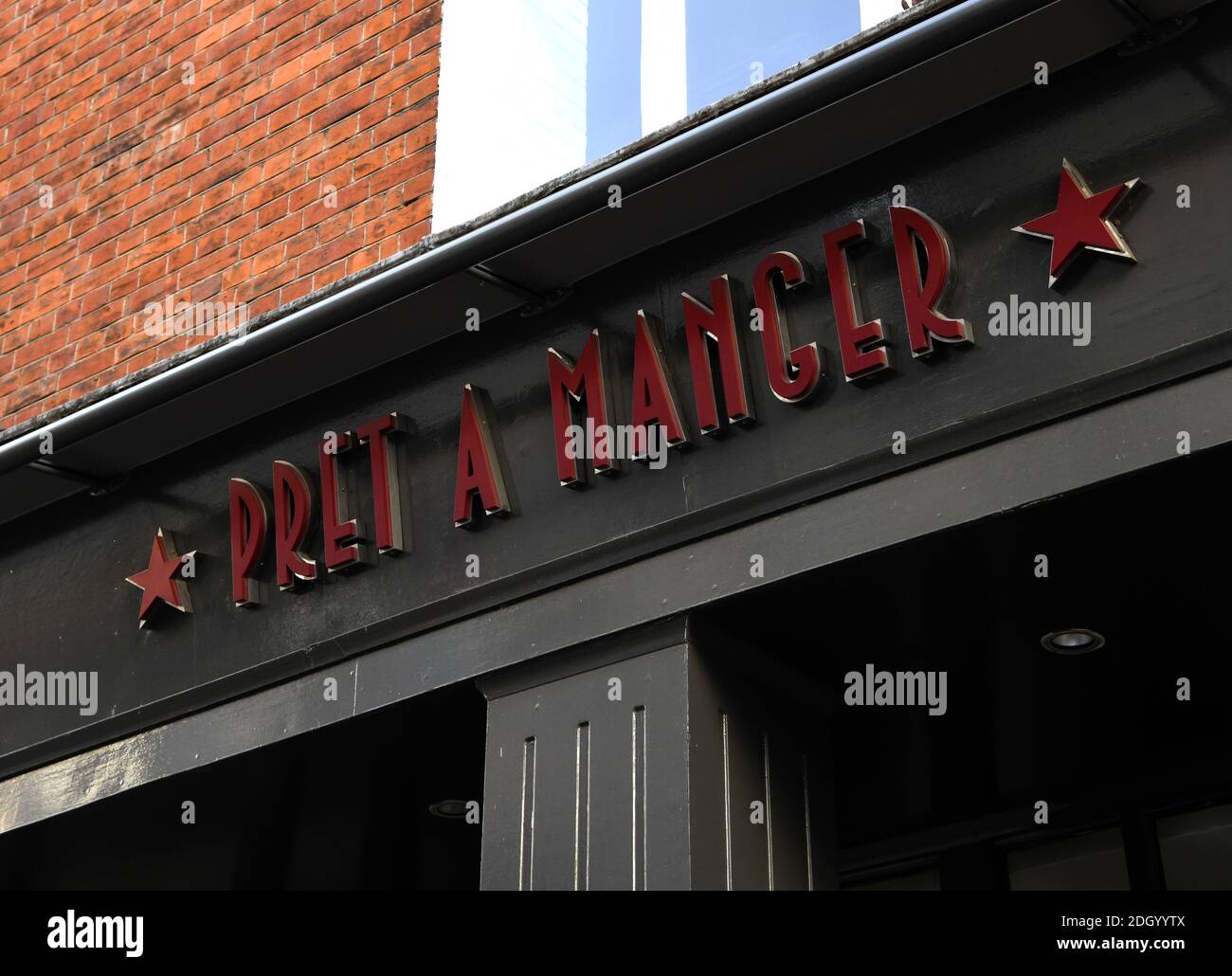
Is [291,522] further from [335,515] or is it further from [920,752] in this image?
[920,752]

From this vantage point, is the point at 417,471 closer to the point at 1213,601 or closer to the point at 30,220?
the point at 1213,601

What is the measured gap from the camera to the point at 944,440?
4363 millimetres

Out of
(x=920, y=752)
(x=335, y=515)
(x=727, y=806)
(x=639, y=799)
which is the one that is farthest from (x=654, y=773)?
(x=335, y=515)

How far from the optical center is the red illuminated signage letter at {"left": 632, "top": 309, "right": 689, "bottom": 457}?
4.91 meters

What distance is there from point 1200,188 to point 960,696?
1851 millimetres

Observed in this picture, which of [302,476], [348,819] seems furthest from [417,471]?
[348,819]

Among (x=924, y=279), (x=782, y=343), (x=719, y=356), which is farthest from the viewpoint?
(x=719, y=356)

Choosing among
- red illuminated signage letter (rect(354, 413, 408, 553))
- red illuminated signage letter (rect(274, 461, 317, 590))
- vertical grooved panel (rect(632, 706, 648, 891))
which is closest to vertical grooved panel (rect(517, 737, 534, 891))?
vertical grooved panel (rect(632, 706, 648, 891))

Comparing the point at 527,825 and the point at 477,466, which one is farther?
the point at 477,466

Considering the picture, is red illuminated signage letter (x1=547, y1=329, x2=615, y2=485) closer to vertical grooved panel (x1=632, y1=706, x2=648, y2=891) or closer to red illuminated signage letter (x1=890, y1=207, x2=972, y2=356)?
vertical grooved panel (x1=632, y1=706, x2=648, y2=891)

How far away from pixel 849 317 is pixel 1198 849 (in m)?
2.40

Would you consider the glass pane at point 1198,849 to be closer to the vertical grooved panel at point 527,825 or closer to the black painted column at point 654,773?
the black painted column at point 654,773

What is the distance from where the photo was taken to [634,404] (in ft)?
16.5

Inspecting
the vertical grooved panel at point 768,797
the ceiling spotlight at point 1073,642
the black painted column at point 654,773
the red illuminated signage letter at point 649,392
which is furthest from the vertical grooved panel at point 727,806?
the ceiling spotlight at point 1073,642
